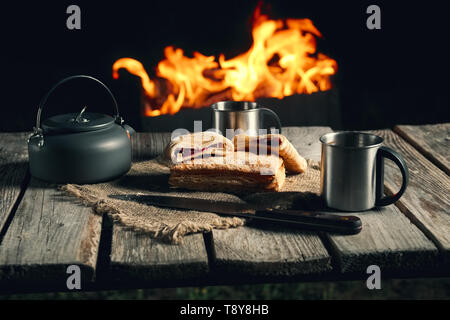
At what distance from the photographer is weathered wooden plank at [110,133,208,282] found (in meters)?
1.31

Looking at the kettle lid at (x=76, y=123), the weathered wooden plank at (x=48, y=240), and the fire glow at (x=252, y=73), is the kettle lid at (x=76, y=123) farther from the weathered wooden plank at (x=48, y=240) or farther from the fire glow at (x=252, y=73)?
the fire glow at (x=252, y=73)

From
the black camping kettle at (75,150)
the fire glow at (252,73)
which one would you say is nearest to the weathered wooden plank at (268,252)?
the black camping kettle at (75,150)

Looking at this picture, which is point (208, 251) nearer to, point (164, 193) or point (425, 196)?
point (164, 193)

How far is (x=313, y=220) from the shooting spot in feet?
4.84

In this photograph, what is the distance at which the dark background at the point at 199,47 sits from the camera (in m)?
2.54

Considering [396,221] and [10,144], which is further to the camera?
[10,144]

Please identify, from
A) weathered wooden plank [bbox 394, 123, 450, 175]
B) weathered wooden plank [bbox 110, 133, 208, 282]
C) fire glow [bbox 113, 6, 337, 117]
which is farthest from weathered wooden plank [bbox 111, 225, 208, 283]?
fire glow [bbox 113, 6, 337, 117]

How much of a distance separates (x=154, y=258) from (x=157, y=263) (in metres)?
0.02

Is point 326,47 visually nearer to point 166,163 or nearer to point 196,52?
point 196,52

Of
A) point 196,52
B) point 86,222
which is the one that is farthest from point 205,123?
point 86,222

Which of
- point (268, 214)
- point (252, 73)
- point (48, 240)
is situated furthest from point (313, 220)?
point (252, 73)

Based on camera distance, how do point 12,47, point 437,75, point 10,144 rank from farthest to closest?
point 437,75 < point 12,47 < point 10,144
